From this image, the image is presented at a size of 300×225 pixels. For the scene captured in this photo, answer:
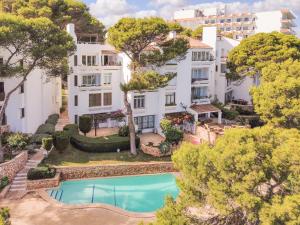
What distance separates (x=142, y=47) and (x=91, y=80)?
9532 mm

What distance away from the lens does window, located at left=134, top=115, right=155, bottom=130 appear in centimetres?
4596

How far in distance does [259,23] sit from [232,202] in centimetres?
9740

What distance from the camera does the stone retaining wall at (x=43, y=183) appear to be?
101 feet

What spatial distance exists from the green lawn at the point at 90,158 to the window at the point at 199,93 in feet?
49.2

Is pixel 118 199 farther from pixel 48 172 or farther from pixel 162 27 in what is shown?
pixel 162 27

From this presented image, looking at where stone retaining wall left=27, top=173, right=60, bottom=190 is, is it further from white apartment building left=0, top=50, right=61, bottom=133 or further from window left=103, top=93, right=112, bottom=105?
window left=103, top=93, right=112, bottom=105

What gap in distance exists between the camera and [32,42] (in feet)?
107

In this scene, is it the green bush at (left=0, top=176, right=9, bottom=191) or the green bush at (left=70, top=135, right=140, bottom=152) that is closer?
the green bush at (left=0, top=176, right=9, bottom=191)

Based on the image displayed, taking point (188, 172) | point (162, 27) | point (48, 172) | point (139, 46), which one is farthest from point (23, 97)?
point (188, 172)

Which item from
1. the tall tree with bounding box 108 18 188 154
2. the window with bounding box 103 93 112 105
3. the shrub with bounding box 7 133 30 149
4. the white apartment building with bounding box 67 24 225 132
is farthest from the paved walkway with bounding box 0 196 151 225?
the window with bounding box 103 93 112 105

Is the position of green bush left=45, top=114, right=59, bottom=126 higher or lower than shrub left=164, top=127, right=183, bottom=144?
higher

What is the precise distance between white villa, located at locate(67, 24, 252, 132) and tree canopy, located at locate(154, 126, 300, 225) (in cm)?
2810

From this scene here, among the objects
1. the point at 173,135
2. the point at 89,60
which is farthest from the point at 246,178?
the point at 89,60

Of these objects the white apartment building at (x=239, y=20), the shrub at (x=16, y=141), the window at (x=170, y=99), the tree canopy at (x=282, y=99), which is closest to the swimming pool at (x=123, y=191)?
the shrub at (x=16, y=141)
